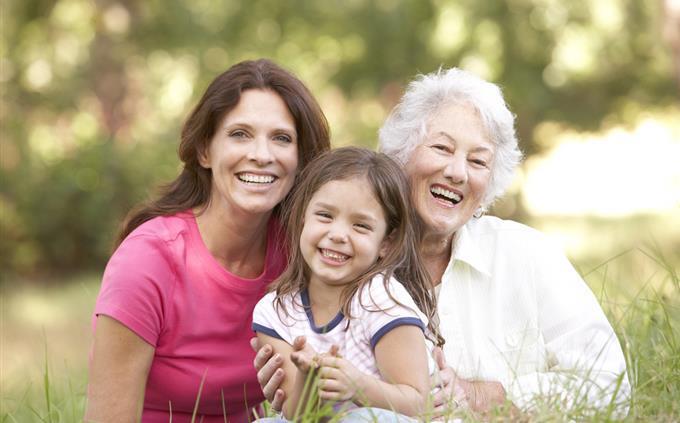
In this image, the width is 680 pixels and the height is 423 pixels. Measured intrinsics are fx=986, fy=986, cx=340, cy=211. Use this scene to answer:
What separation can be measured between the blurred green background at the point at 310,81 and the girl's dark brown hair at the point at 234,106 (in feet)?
19.4

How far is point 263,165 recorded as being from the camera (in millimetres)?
3621

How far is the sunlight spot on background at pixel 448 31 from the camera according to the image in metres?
11.8

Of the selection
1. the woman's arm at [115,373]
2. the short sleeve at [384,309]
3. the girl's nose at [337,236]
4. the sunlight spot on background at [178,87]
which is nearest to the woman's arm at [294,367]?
the short sleeve at [384,309]

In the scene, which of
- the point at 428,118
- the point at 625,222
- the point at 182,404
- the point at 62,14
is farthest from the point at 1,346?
the point at 625,222

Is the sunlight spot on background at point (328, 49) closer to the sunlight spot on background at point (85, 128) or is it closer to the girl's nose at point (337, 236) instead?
the sunlight spot on background at point (85, 128)

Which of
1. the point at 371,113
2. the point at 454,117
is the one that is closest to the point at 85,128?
the point at 371,113

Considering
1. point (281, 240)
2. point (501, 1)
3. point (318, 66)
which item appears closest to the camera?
point (281, 240)

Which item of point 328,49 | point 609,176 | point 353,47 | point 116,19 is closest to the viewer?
point 353,47

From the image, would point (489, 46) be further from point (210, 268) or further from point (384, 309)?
point (384, 309)

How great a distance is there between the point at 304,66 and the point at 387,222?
11.0 m

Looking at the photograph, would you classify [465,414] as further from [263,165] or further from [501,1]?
[501,1]

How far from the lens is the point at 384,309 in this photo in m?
3.16

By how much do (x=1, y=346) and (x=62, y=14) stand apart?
304 inches

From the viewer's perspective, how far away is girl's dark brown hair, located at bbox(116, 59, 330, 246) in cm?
372
